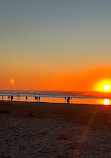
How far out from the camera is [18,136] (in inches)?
541

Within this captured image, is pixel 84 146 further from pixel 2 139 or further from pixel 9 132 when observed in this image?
pixel 9 132

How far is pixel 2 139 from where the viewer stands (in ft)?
42.3

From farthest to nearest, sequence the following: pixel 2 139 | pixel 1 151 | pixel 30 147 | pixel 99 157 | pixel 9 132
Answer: pixel 9 132 → pixel 2 139 → pixel 30 147 → pixel 1 151 → pixel 99 157

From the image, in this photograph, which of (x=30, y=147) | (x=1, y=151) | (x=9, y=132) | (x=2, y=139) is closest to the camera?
(x=1, y=151)

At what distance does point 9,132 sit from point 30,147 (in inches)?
163

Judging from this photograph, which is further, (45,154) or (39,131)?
(39,131)

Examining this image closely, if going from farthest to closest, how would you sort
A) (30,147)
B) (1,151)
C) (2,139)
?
(2,139)
(30,147)
(1,151)

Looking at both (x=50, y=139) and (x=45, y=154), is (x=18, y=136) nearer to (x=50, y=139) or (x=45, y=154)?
(x=50, y=139)

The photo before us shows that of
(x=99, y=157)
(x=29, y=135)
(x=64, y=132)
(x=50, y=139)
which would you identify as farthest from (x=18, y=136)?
(x=99, y=157)

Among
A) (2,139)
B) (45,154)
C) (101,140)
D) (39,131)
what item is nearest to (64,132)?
(39,131)

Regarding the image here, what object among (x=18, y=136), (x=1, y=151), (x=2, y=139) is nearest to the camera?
(x=1, y=151)

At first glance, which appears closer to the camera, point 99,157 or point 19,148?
point 99,157

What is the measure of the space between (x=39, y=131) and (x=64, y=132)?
1.68 meters

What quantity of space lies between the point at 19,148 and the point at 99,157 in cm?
375
